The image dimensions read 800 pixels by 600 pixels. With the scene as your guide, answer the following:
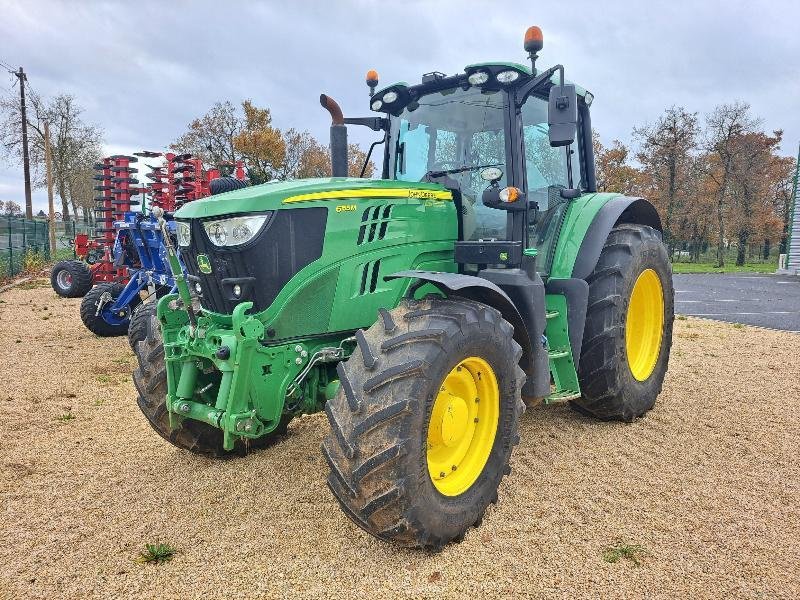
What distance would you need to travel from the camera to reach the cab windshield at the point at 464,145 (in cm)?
392

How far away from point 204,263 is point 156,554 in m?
1.46

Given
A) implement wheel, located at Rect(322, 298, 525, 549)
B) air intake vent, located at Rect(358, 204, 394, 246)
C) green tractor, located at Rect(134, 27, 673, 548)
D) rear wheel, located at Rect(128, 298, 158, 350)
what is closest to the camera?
implement wheel, located at Rect(322, 298, 525, 549)

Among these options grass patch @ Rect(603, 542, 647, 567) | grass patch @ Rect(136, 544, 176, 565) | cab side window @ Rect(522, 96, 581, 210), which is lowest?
grass patch @ Rect(136, 544, 176, 565)

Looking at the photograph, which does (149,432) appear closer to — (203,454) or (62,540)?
(203,454)

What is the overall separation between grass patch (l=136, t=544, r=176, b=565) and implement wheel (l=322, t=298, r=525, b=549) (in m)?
0.89

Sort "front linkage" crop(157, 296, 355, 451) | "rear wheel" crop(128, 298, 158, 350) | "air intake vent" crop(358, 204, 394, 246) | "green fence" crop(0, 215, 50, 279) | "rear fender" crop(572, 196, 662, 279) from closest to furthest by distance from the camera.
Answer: "front linkage" crop(157, 296, 355, 451) → "air intake vent" crop(358, 204, 394, 246) → "rear fender" crop(572, 196, 662, 279) → "rear wheel" crop(128, 298, 158, 350) → "green fence" crop(0, 215, 50, 279)

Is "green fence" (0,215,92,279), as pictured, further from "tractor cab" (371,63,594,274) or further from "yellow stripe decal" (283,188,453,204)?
"yellow stripe decal" (283,188,453,204)

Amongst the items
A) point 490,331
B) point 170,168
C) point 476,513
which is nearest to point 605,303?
point 490,331

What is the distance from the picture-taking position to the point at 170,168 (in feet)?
39.8

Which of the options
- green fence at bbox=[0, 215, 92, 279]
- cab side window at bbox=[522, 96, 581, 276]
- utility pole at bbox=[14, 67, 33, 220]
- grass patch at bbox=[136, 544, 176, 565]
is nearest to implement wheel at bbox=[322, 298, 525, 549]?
grass patch at bbox=[136, 544, 176, 565]

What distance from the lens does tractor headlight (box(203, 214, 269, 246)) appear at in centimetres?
302

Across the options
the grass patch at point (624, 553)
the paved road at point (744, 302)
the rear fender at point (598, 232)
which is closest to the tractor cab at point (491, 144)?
the rear fender at point (598, 232)

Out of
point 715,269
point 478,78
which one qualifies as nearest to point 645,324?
point 478,78

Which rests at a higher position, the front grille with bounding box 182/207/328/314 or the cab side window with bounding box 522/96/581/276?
the cab side window with bounding box 522/96/581/276
